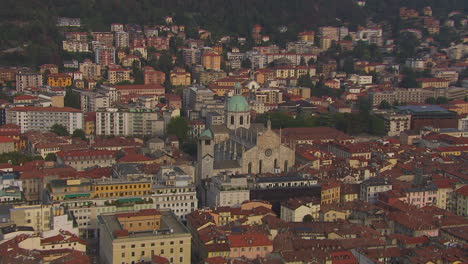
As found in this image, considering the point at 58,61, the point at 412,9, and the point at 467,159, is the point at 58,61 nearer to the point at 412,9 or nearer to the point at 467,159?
the point at 467,159

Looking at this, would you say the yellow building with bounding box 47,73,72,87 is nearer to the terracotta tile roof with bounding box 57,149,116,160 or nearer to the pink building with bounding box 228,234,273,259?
the terracotta tile roof with bounding box 57,149,116,160

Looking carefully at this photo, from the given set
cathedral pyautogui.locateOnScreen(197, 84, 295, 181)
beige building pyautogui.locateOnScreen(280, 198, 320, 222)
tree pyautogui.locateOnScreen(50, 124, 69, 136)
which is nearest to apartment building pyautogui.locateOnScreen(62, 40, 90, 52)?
A: tree pyautogui.locateOnScreen(50, 124, 69, 136)

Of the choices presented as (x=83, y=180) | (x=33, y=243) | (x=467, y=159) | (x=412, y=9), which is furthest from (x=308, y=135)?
(x=412, y=9)

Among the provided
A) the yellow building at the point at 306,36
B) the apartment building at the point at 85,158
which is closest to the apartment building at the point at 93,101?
the apartment building at the point at 85,158

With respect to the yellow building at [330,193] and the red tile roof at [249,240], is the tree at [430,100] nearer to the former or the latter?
the yellow building at [330,193]

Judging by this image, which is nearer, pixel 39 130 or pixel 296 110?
pixel 39 130
